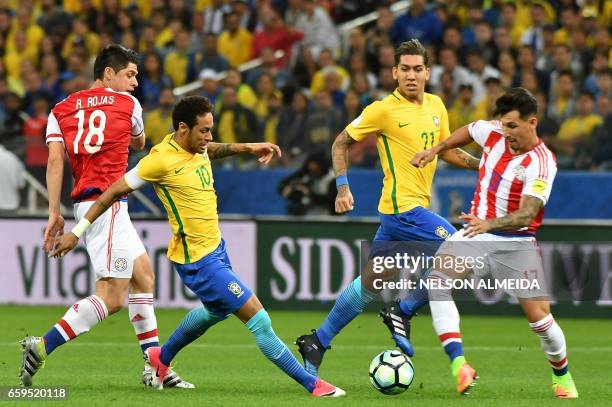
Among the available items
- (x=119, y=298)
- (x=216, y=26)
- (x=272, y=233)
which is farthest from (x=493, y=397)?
(x=216, y=26)

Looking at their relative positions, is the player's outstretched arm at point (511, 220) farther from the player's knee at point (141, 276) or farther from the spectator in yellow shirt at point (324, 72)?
the spectator in yellow shirt at point (324, 72)

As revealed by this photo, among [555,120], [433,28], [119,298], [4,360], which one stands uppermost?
[433,28]

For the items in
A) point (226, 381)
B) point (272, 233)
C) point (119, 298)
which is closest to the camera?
point (119, 298)

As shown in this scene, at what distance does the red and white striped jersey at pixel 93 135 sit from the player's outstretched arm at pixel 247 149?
0.65 metres

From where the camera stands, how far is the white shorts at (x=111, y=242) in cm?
905

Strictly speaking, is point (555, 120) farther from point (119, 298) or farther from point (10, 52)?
point (10, 52)

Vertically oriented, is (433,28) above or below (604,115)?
above

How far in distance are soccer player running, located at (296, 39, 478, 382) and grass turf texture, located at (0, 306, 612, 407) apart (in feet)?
1.75

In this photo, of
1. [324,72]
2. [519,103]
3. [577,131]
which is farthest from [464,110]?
[519,103]

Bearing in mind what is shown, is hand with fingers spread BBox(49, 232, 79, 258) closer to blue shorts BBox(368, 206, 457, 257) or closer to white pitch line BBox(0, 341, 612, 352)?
blue shorts BBox(368, 206, 457, 257)

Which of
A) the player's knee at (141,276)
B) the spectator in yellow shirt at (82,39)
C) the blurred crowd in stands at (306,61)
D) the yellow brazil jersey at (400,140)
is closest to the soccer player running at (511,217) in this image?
the yellow brazil jersey at (400,140)

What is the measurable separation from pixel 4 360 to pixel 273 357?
306 centimetres

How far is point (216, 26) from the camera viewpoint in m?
20.4

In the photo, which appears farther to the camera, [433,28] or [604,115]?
[433,28]
